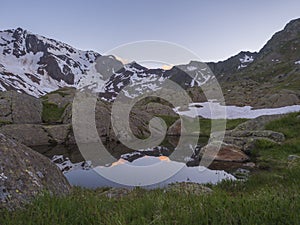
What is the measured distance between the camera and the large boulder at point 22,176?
202 inches

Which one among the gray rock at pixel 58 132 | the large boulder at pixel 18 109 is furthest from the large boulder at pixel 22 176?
the large boulder at pixel 18 109

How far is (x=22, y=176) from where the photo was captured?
565 centimetres

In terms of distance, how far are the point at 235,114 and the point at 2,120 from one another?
125ft

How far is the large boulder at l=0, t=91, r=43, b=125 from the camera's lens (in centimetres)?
2957

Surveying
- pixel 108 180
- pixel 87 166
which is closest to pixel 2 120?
pixel 87 166

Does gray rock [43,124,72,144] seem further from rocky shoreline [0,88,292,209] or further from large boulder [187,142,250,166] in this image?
large boulder [187,142,250,166]

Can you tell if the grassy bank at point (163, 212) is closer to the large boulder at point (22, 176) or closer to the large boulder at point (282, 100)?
the large boulder at point (22, 176)

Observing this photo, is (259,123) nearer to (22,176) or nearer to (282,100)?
(22,176)

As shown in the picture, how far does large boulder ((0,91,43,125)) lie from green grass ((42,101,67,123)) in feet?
2.09

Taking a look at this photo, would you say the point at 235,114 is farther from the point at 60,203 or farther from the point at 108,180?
the point at 60,203

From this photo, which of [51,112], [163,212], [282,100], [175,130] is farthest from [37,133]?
[282,100]

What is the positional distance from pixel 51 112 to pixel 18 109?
175 inches

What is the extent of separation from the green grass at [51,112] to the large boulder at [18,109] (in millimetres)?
637

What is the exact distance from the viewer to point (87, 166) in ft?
60.3
